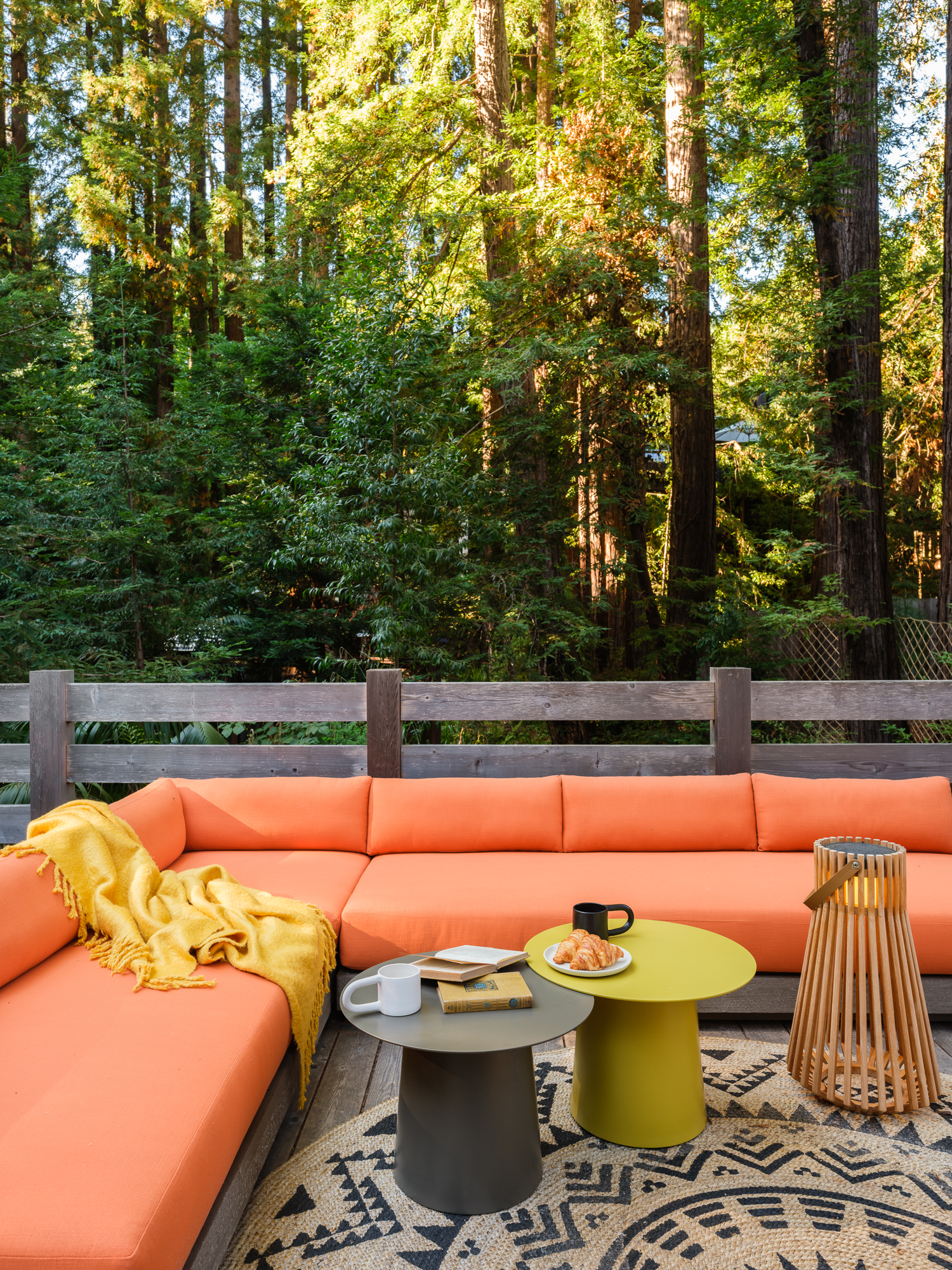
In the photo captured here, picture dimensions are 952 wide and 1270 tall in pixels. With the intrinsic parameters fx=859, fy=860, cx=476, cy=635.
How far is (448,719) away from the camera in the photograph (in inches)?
146

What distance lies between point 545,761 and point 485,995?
1891mm

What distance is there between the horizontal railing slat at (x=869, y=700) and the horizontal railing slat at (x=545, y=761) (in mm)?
445

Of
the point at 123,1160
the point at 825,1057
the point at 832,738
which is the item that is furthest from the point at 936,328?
the point at 123,1160

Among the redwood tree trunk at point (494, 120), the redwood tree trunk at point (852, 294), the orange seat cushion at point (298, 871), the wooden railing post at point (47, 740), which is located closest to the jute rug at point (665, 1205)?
the orange seat cushion at point (298, 871)

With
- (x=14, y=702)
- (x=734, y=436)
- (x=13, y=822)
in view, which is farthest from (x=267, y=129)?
(x=13, y=822)

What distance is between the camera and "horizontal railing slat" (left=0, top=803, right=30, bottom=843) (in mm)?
3732

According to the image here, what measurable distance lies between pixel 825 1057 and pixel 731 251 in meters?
6.24

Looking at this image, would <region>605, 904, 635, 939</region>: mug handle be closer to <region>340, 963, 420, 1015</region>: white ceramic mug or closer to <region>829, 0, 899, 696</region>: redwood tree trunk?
<region>340, 963, 420, 1015</region>: white ceramic mug

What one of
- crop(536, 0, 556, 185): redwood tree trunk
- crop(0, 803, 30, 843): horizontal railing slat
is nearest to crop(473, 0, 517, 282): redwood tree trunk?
crop(536, 0, 556, 185): redwood tree trunk

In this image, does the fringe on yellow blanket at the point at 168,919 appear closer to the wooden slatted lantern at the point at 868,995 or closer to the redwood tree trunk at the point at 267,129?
the wooden slatted lantern at the point at 868,995

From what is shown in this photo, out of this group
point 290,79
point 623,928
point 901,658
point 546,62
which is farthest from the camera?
point 290,79

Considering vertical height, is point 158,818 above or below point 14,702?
below

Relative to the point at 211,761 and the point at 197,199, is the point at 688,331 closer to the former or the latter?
the point at 211,761

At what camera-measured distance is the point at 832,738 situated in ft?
19.0
